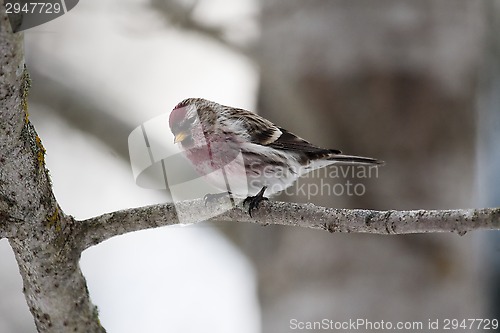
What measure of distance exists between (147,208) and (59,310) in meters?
0.20

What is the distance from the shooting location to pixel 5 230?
2.79 ft

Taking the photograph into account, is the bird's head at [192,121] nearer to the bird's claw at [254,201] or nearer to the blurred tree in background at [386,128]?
the bird's claw at [254,201]

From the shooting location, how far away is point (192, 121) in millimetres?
1079

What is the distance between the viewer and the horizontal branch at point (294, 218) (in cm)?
73

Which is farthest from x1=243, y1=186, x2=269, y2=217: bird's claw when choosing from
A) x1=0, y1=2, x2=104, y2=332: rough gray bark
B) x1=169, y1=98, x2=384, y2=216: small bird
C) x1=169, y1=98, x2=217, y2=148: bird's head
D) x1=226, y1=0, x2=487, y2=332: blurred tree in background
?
x1=226, y1=0, x2=487, y2=332: blurred tree in background

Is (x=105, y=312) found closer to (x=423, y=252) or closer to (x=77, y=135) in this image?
(x=77, y=135)

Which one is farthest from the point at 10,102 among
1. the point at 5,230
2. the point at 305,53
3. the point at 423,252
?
the point at 423,252

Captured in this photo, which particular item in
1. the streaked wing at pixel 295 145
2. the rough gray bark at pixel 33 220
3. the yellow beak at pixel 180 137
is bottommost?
the rough gray bark at pixel 33 220

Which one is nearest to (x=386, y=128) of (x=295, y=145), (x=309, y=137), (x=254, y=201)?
(x=309, y=137)

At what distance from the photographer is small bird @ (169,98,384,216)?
1079mm

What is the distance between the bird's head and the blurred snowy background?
192mm

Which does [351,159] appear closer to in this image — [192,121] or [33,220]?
[192,121]

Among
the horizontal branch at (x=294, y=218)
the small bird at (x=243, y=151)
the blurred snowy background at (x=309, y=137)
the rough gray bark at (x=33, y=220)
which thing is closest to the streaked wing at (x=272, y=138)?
the small bird at (x=243, y=151)

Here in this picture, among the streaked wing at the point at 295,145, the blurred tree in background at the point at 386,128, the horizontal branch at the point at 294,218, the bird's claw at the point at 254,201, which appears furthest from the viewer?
the blurred tree in background at the point at 386,128
